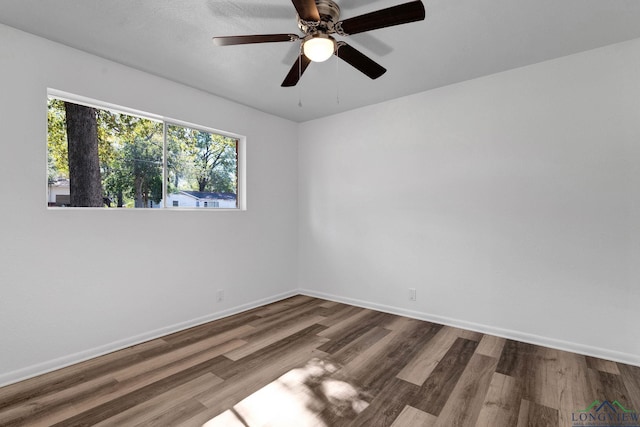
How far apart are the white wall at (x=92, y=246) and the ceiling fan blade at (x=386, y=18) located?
2188mm

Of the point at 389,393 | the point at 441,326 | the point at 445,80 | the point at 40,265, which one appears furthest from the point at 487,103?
the point at 40,265

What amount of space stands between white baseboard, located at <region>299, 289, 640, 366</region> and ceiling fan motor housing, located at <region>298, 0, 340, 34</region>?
3.02 meters

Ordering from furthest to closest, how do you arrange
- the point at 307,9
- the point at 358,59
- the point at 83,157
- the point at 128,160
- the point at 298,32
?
the point at 128,160
the point at 83,157
the point at 298,32
the point at 358,59
the point at 307,9

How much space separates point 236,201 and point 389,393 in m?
2.75

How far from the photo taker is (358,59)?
2.05m

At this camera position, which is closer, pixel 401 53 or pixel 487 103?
pixel 401 53

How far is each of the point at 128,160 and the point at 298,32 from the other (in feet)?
6.37

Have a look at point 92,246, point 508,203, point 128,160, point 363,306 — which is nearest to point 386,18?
point 508,203

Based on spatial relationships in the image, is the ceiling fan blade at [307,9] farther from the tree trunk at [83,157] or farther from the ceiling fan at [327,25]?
the tree trunk at [83,157]

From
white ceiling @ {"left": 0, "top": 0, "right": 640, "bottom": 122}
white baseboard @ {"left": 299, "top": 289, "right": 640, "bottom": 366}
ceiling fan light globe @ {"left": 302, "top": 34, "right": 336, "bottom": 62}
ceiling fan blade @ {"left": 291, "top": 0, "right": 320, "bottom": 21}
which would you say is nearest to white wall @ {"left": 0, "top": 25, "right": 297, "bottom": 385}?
white ceiling @ {"left": 0, "top": 0, "right": 640, "bottom": 122}

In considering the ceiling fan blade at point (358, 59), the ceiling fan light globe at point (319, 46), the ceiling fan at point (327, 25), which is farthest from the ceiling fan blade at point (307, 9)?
the ceiling fan blade at point (358, 59)

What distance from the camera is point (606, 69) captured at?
2.50 metres

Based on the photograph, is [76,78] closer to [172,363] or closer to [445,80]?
[172,363]

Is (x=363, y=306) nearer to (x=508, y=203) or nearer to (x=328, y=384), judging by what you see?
(x=328, y=384)
